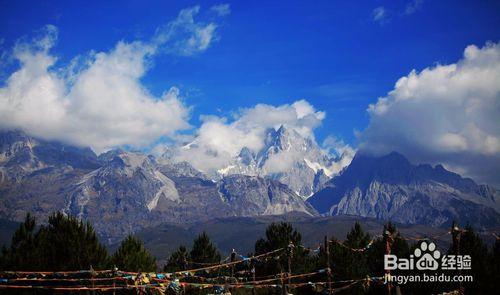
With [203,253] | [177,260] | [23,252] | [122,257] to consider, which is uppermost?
[23,252]

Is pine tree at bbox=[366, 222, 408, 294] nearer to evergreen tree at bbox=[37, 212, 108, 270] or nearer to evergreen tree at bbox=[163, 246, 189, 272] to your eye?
evergreen tree at bbox=[163, 246, 189, 272]

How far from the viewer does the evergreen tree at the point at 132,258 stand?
5403 centimetres

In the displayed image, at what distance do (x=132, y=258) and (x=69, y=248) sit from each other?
844 centimetres

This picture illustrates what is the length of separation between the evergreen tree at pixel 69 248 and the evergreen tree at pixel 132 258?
3.68 m

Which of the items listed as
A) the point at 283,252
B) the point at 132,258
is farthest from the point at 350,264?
the point at 132,258

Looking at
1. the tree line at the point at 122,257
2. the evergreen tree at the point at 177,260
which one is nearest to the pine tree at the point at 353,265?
the tree line at the point at 122,257

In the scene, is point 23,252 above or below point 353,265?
above

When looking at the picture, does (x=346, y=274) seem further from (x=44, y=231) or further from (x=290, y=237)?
(x=44, y=231)

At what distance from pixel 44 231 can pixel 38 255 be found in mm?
4392

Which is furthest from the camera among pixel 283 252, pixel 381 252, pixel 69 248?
pixel 283 252

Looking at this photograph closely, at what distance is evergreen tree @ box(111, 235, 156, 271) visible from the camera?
54031 millimetres

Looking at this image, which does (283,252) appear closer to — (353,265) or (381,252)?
(353,265)

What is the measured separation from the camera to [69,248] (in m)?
48.9

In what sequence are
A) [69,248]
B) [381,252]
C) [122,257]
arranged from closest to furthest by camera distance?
[69,248]
[122,257]
[381,252]
